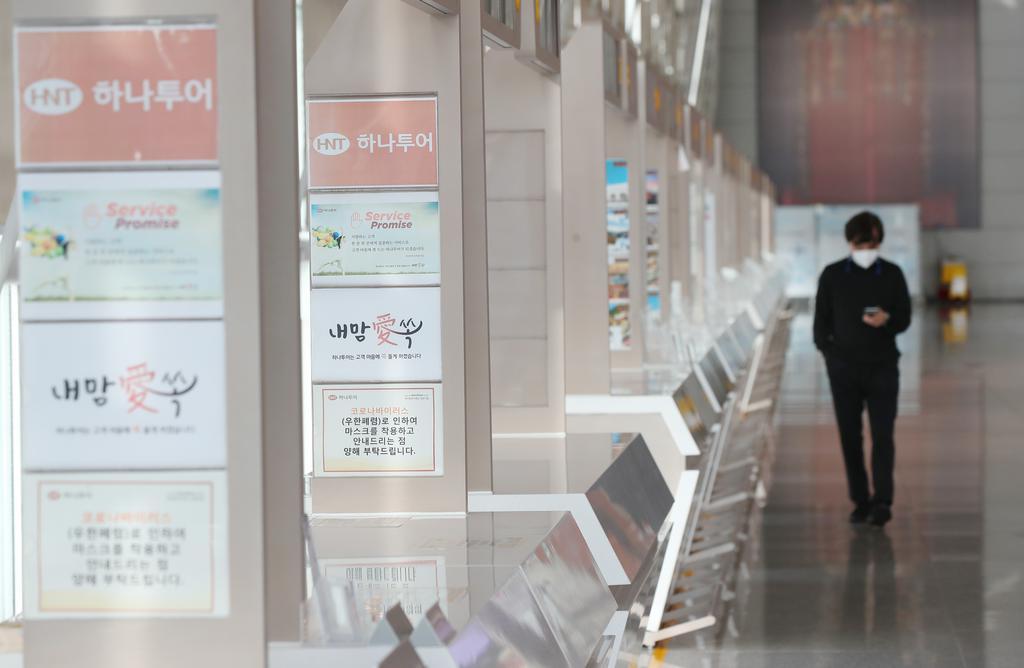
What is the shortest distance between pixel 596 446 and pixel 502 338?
721mm

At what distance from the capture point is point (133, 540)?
2.32 meters

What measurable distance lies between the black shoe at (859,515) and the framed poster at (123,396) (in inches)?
241

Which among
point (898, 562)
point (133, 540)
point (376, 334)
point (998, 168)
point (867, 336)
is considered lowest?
point (898, 562)

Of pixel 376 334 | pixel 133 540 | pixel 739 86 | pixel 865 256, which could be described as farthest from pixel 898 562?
pixel 739 86

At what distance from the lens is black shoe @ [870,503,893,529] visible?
783 cm

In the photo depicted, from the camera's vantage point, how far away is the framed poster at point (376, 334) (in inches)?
145

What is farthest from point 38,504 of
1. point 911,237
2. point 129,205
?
point 911,237

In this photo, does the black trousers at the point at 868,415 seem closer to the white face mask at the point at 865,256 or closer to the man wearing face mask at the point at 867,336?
the man wearing face mask at the point at 867,336

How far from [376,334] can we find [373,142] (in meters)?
0.46

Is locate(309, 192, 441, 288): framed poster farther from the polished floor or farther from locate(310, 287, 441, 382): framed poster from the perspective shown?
the polished floor

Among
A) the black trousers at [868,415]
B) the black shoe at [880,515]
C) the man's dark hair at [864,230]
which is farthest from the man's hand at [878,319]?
the black shoe at [880,515]

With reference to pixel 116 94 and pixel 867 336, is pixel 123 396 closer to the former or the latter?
pixel 116 94

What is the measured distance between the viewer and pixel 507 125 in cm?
552

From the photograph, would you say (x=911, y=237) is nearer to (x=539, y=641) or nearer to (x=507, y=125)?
(x=507, y=125)
